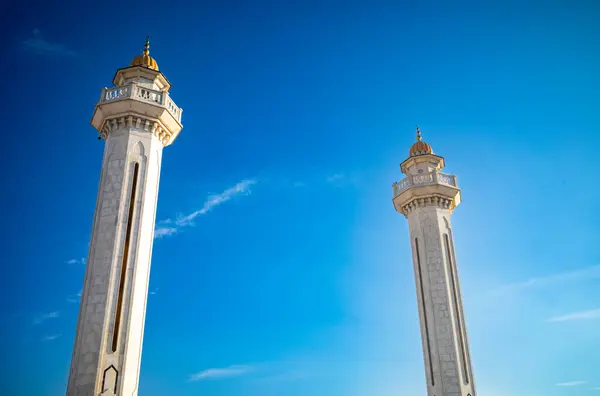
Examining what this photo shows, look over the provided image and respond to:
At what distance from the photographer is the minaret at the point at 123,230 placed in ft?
75.6

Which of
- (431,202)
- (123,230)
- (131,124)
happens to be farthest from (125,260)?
(431,202)

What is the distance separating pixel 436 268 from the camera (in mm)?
34938

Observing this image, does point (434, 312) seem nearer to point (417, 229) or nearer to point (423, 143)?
point (417, 229)

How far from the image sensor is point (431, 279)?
34.7m

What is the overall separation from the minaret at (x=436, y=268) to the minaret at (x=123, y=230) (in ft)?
60.9

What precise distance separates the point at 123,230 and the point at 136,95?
8.06m

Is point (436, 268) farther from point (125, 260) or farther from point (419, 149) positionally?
point (125, 260)

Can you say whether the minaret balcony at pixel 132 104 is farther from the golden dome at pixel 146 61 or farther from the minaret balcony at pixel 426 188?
the minaret balcony at pixel 426 188

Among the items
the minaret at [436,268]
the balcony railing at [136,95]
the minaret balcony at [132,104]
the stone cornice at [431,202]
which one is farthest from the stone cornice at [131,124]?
the stone cornice at [431,202]

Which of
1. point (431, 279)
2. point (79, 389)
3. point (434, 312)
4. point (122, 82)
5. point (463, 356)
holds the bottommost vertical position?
point (79, 389)

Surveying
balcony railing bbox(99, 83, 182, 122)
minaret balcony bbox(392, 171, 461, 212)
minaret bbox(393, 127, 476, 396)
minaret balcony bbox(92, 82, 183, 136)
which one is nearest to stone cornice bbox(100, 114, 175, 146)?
minaret balcony bbox(92, 82, 183, 136)

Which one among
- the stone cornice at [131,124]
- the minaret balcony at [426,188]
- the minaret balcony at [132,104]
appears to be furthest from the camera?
the minaret balcony at [426,188]

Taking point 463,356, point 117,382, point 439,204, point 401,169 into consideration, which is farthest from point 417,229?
point 117,382

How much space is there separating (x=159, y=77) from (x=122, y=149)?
6.00 meters
